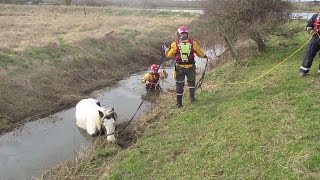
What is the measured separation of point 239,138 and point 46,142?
593 cm

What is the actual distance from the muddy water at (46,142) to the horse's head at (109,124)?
36.9 inches

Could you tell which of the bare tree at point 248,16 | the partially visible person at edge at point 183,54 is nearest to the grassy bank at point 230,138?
the partially visible person at edge at point 183,54

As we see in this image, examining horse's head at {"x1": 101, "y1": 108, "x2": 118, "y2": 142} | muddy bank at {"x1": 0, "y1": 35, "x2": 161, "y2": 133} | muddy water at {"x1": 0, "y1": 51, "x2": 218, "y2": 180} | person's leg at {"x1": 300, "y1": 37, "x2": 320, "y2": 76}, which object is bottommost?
muddy water at {"x1": 0, "y1": 51, "x2": 218, "y2": 180}

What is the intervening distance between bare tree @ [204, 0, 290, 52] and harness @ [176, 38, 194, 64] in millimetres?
4968

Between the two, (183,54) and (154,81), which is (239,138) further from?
(154,81)

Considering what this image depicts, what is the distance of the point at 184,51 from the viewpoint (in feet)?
33.1

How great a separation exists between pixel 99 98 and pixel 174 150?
717 centimetres

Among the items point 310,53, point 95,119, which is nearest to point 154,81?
point 95,119

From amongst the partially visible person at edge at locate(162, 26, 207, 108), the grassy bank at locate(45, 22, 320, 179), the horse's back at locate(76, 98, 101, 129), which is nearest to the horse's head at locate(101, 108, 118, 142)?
the grassy bank at locate(45, 22, 320, 179)

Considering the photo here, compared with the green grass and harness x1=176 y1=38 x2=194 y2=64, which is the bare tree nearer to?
the green grass

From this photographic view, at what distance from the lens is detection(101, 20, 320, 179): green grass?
21.8 ft

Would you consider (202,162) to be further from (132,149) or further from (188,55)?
(188,55)

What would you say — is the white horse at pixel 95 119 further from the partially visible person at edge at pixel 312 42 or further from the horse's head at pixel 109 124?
the partially visible person at edge at pixel 312 42

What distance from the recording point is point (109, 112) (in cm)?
1032
